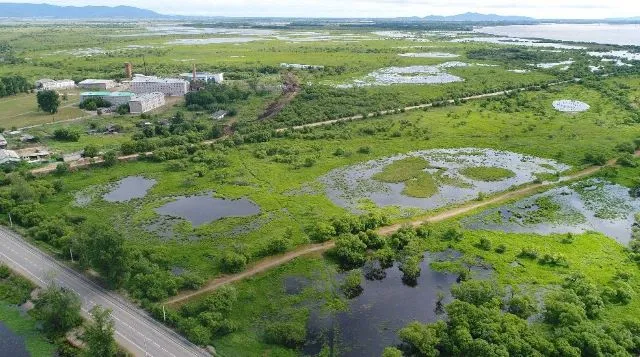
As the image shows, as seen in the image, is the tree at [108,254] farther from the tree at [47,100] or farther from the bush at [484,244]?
the tree at [47,100]

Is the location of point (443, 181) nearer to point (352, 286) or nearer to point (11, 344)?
point (352, 286)

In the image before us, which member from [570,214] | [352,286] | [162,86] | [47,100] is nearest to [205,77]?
[162,86]

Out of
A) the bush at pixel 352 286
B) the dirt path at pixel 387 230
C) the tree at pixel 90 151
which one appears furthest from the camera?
the tree at pixel 90 151

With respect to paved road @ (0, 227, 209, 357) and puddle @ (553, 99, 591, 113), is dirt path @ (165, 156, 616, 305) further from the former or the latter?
puddle @ (553, 99, 591, 113)

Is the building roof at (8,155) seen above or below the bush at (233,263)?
above

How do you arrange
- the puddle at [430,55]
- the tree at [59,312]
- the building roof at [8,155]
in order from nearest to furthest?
the tree at [59,312] < the building roof at [8,155] < the puddle at [430,55]

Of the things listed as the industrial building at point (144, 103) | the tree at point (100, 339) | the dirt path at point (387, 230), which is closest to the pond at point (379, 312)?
the dirt path at point (387, 230)

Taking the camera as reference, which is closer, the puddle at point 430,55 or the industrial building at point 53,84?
the industrial building at point 53,84

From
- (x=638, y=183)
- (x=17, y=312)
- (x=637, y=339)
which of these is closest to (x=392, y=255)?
(x=637, y=339)
